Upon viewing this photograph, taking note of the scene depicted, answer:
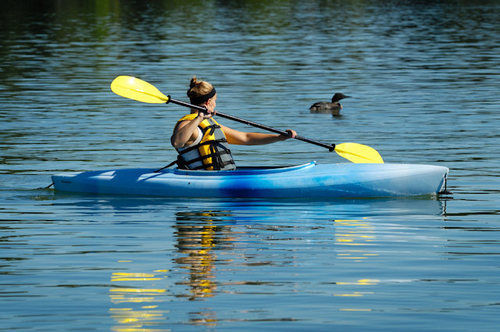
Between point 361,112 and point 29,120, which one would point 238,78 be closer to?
point 361,112

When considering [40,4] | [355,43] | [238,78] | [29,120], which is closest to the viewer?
[29,120]

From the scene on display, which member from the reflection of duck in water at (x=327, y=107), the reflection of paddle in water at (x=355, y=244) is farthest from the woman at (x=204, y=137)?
the reflection of duck in water at (x=327, y=107)

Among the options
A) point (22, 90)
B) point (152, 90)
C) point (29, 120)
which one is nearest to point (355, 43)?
point (22, 90)

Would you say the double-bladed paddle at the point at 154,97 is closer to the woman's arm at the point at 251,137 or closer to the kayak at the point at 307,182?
the woman's arm at the point at 251,137

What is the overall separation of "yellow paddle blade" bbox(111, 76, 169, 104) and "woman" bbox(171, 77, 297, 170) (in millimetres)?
1109

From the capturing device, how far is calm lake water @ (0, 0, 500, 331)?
22.1 ft

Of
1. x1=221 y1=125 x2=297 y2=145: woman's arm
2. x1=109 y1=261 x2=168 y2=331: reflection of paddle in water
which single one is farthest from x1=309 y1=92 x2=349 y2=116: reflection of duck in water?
x1=109 y1=261 x2=168 y2=331: reflection of paddle in water

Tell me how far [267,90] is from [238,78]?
2.54m

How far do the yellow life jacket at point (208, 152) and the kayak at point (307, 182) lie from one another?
0.11 meters

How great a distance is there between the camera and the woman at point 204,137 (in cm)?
1071

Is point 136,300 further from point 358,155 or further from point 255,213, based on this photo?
point 358,155

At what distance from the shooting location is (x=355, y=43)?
37344 mm

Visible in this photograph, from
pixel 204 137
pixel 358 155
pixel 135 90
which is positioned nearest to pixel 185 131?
pixel 204 137

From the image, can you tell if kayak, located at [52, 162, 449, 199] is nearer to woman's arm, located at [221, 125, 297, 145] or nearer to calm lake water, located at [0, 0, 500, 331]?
calm lake water, located at [0, 0, 500, 331]
